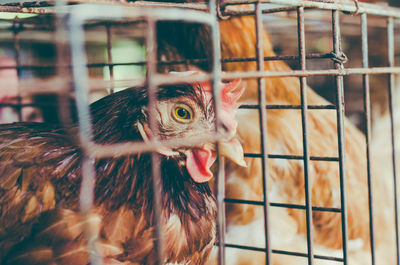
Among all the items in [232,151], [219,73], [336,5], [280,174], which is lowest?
[280,174]

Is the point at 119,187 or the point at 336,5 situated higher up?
the point at 336,5

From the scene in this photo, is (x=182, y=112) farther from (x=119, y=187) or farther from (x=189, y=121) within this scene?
(x=119, y=187)

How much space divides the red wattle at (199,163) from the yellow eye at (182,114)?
0.22 ft

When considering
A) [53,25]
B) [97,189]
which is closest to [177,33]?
[53,25]

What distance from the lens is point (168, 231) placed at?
884mm

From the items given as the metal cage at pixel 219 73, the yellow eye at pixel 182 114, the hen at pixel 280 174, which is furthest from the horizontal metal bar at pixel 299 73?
the hen at pixel 280 174

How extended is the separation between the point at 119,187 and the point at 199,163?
0.17 meters

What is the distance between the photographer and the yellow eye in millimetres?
897

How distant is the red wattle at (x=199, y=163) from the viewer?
0.90 metres

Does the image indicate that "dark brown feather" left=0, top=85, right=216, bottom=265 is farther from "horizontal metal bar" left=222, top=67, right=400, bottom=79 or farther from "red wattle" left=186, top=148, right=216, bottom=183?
"horizontal metal bar" left=222, top=67, right=400, bottom=79

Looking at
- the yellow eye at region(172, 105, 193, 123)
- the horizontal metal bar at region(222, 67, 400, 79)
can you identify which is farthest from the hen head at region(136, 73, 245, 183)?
the horizontal metal bar at region(222, 67, 400, 79)

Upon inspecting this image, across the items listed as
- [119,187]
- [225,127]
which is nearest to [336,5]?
[225,127]

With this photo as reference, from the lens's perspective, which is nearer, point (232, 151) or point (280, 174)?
point (232, 151)

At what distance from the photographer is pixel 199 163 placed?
2.99 ft
